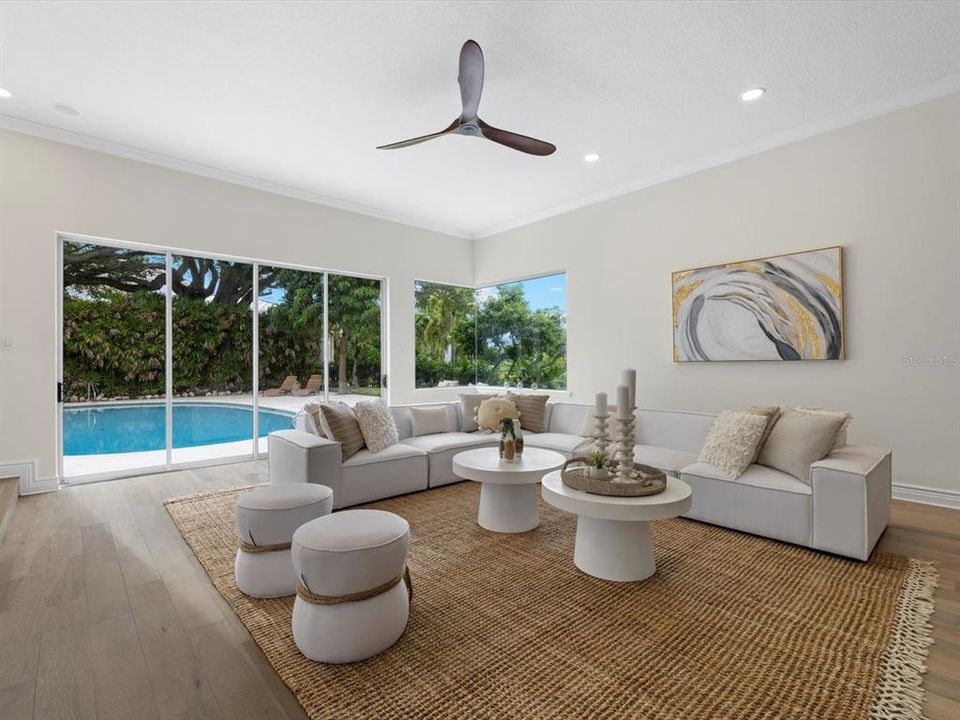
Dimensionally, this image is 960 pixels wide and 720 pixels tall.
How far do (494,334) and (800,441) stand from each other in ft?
15.3

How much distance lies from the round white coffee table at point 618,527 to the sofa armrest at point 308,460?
1.70m

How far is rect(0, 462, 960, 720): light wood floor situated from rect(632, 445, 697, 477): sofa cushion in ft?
3.85

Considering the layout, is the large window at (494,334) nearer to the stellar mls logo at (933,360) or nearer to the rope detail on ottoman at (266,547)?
the stellar mls logo at (933,360)

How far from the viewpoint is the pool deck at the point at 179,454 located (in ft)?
14.2

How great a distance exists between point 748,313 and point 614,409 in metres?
1.56

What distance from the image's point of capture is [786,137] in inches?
160

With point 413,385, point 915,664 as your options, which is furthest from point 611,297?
point 915,664

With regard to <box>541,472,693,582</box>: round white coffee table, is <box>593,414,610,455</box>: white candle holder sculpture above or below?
above

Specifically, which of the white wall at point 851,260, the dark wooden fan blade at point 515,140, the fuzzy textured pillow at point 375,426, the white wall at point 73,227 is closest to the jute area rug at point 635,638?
the fuzzy textured pillow at point 375,426

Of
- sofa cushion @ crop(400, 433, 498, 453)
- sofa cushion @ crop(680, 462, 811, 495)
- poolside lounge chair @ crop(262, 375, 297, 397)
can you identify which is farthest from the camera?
poolside lounge chair @ crop(262, 375, 297, 397)

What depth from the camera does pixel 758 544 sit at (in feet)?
9.27

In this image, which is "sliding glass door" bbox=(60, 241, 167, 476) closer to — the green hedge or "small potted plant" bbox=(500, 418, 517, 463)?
the green hedge

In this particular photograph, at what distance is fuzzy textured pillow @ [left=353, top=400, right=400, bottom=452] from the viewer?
3.82 metres

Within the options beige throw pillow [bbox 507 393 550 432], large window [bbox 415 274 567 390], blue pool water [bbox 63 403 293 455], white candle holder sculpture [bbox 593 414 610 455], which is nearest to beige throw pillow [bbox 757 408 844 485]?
white candle holder sculpture [bbox 593 414 610 455]
